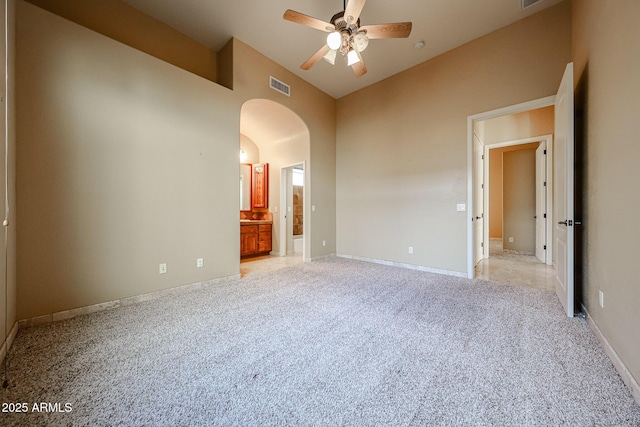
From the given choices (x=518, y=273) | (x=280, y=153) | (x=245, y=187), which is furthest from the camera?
(x=245, y=187)

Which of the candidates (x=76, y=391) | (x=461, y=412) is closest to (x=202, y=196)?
(x=76, y=391)

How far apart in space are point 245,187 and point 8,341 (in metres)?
4.87

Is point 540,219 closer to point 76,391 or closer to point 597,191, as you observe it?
point 597,191

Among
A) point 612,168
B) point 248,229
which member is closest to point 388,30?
point 612,168

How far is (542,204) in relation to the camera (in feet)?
15.4

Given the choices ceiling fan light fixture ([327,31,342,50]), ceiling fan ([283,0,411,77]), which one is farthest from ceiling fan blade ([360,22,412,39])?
ceiling fan light fixture ([327,31,342,50])

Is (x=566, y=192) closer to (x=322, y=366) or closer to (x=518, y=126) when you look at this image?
(x=322, y=366)

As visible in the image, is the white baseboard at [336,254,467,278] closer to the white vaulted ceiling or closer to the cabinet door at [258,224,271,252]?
the cabinet door at [258,224,271,252]

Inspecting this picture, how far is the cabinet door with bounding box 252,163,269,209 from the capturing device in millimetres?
6062

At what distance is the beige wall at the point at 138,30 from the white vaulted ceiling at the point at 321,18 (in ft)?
0.37

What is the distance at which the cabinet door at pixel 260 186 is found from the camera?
6062 millimetres

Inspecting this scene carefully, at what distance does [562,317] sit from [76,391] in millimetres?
3836

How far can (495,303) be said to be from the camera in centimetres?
263

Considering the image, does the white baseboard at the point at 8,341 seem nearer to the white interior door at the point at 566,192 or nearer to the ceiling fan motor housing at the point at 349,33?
the ceiling fan motor housing at the point at 349,33
